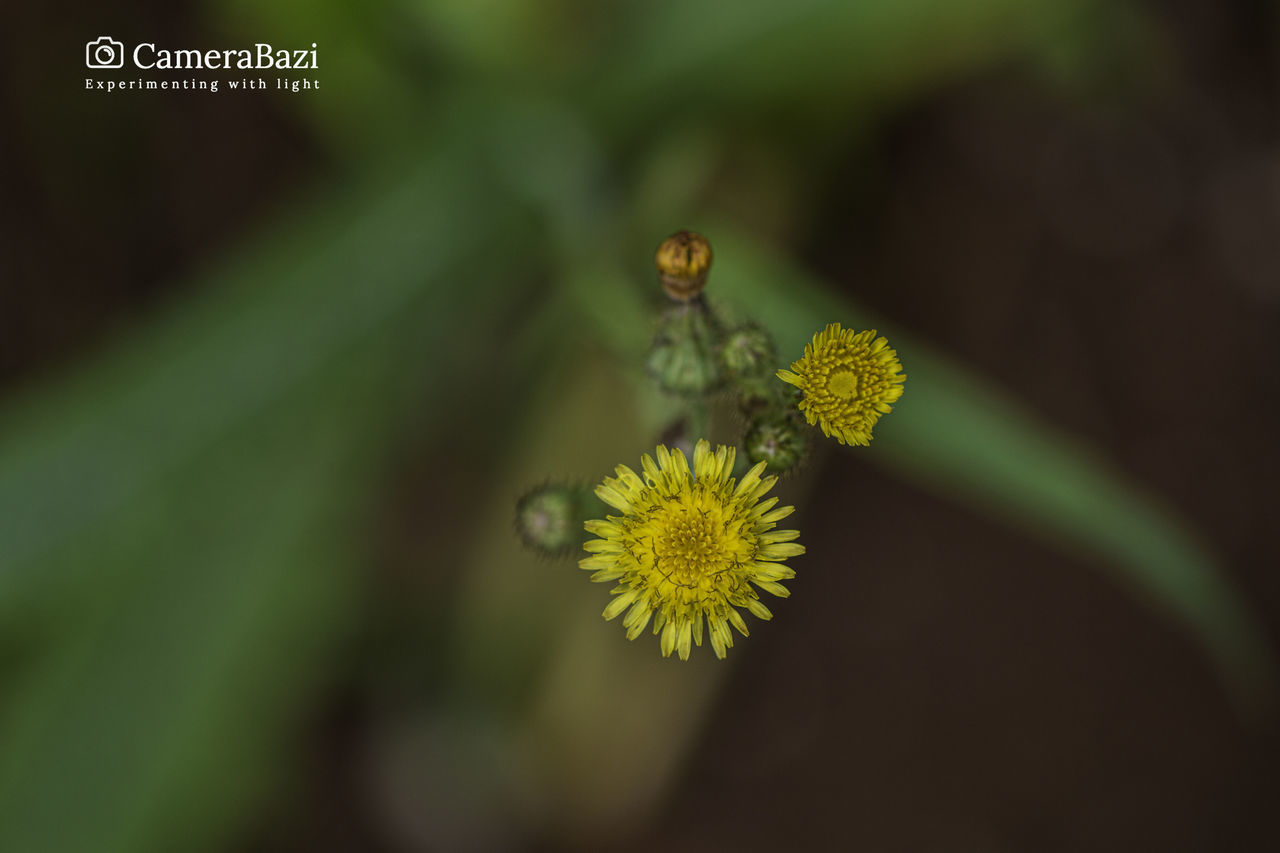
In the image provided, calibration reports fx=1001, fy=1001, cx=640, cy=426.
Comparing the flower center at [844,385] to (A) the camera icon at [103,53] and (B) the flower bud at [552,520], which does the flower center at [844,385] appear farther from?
(A) the camera icon at [103,53]

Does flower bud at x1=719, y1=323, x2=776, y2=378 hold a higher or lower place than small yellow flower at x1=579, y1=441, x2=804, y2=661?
higher

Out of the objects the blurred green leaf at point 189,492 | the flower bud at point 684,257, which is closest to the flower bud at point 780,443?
the flower bud at point 684,257

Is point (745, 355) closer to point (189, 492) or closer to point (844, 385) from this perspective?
point (844, 385)

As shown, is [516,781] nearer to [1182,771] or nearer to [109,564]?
[109,564]

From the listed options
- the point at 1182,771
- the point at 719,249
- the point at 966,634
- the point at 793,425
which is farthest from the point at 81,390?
the point at 1182,771

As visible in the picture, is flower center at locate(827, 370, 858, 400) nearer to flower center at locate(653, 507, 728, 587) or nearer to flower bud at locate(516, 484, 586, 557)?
flower center at locate(653, 507, 728, 587)

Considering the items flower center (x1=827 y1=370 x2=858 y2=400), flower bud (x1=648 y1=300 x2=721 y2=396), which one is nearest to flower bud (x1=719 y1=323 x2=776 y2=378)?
flower bud (x1=648 y1=300 x2=721 y2=396)

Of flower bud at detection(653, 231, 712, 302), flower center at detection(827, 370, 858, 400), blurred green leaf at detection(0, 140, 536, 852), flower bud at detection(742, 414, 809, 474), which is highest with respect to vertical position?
flower bud at detection(653, 231, 712, 302)
